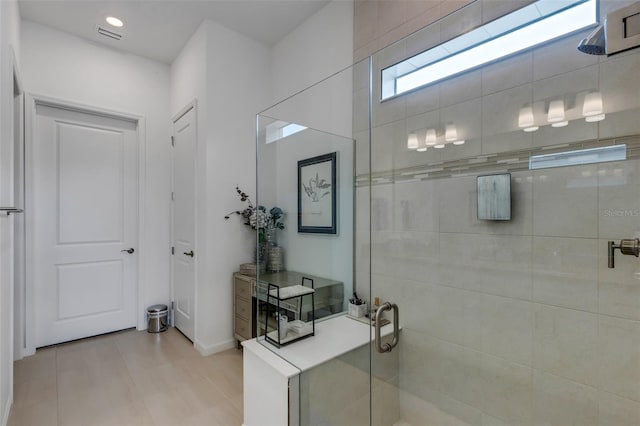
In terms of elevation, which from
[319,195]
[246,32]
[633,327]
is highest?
[246,32]

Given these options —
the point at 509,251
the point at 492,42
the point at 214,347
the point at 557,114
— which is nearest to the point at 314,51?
the point at 492,42

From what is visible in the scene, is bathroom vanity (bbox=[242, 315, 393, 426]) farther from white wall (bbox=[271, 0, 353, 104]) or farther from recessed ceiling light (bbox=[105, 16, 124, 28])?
recessed ceiling light (bbox=[105, 16, 124, 28])

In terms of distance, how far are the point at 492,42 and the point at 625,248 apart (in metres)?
1.08

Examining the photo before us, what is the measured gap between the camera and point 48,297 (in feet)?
9.44

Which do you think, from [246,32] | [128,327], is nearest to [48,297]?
[128,327]

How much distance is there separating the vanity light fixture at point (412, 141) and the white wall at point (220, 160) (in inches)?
67.9

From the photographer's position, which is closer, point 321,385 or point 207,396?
point 321,385

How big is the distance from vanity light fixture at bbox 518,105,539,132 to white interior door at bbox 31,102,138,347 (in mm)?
3502

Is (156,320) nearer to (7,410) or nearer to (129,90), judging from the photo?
(7,410)

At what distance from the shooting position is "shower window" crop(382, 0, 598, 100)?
1.26 metres

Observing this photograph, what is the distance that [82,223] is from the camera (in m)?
3.04

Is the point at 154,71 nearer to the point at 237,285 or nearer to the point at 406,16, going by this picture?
the point at 237,285

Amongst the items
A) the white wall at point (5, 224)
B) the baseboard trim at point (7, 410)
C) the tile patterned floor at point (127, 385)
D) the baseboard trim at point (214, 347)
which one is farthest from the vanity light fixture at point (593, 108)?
the baseboard trim at point (7, 410)

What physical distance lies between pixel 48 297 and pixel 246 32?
315 centimetres
